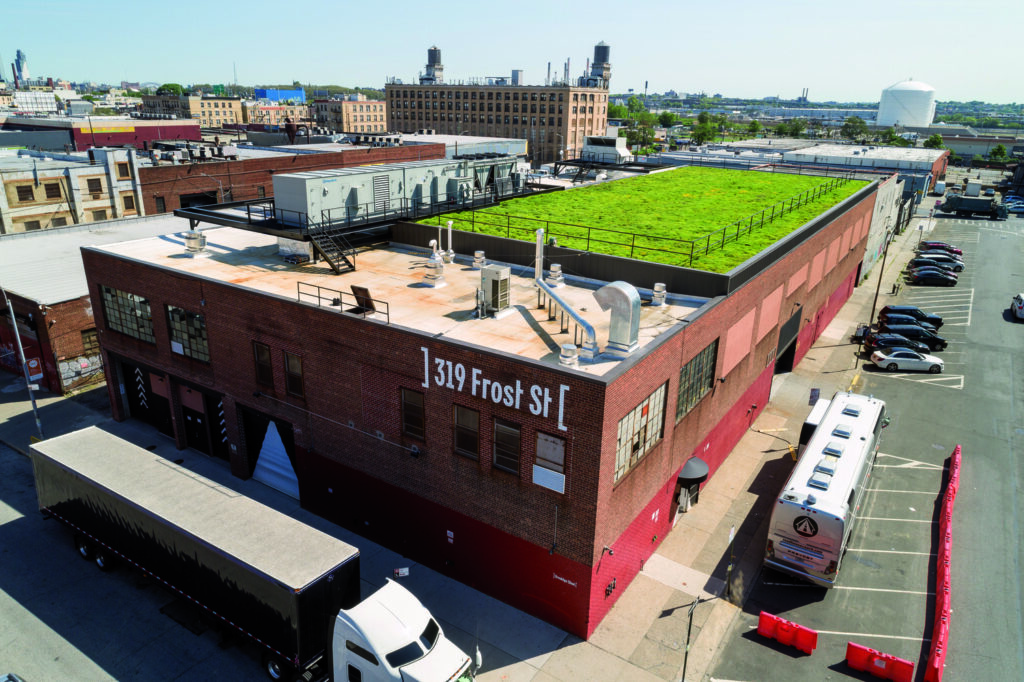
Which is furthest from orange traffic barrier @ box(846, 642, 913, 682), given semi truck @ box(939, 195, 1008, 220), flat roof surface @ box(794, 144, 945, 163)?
semi truck @ box(939, 195, 1008, 220)

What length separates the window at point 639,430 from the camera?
19688mm

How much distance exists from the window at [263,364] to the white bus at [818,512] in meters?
19.6

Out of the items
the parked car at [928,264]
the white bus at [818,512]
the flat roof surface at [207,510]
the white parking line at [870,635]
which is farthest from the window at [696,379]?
the parked car at [928,264]

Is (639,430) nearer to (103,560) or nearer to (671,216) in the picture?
(103,560)

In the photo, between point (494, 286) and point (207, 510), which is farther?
point (494, 286)

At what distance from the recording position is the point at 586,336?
66.3 ft

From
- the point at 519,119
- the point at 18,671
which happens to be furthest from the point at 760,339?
A: the point at 519,119

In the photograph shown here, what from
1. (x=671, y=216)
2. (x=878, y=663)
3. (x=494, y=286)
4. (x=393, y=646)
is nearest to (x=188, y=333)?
(x=494, y=286)

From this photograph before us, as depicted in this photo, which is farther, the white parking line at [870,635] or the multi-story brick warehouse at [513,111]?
the multi-story brick warehouse at [513,111]

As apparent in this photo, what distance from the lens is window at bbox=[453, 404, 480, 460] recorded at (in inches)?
806

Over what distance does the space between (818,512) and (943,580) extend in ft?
18.1

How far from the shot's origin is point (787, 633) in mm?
19969

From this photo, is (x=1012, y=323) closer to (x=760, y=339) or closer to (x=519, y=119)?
(x=760, y=339)

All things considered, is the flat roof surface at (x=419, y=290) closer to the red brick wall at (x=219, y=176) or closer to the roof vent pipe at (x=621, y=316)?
the roof vent pipe at (x=621, y=316)
